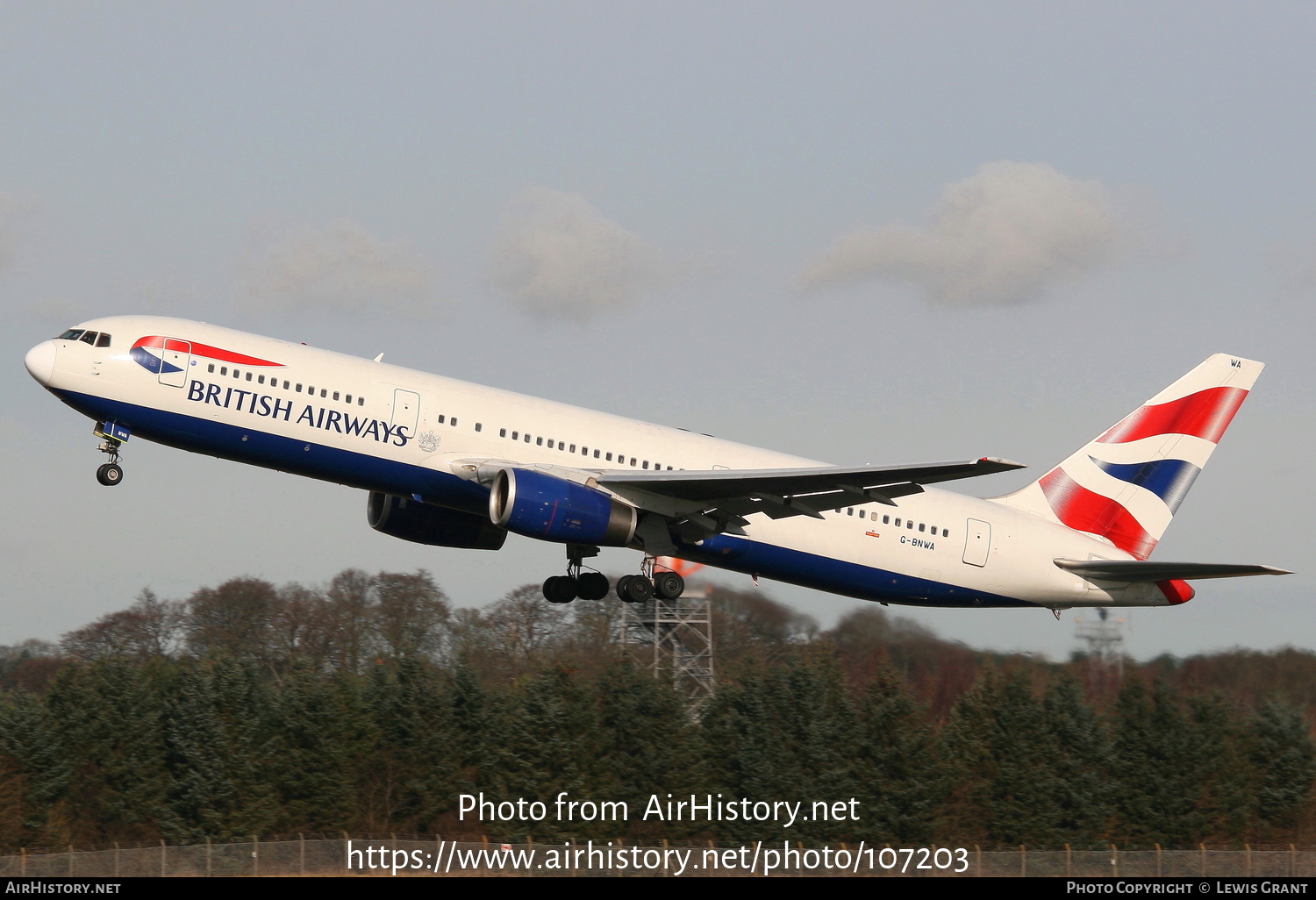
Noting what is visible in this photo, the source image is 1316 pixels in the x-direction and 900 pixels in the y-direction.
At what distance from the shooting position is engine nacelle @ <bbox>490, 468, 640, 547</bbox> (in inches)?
1134

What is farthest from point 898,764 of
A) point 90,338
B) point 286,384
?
point 90,338

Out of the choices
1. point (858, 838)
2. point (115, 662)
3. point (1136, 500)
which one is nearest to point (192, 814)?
point (115, 662)

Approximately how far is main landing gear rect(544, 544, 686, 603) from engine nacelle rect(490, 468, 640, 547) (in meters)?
2.30

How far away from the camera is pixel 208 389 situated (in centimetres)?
2911

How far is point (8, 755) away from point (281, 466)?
35.9 m

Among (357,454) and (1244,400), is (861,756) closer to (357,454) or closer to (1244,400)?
(1244,400)

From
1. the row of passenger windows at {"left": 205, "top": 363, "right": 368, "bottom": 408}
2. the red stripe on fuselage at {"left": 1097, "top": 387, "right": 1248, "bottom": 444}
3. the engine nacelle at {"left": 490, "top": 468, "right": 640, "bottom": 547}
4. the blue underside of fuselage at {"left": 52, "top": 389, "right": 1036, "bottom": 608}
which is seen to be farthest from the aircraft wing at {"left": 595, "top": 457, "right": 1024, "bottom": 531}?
the red stripe on fuselage at {"left": 1097, "top": 387, "right": 1248, "bottom": 444}

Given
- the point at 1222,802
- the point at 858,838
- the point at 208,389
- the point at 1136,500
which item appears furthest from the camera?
the point at 1222,802

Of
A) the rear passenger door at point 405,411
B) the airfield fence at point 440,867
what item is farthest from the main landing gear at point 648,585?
the airfield fence at point 440,867

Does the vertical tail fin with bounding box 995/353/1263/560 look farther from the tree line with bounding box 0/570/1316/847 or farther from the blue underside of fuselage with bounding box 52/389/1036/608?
the tree line with bounding box 0/570/1316/847

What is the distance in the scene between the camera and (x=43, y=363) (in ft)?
94.6

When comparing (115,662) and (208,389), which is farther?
(115,662)

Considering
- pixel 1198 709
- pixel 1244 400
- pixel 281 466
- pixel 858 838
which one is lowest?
pixel 858 838

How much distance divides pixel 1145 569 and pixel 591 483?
14.2m
